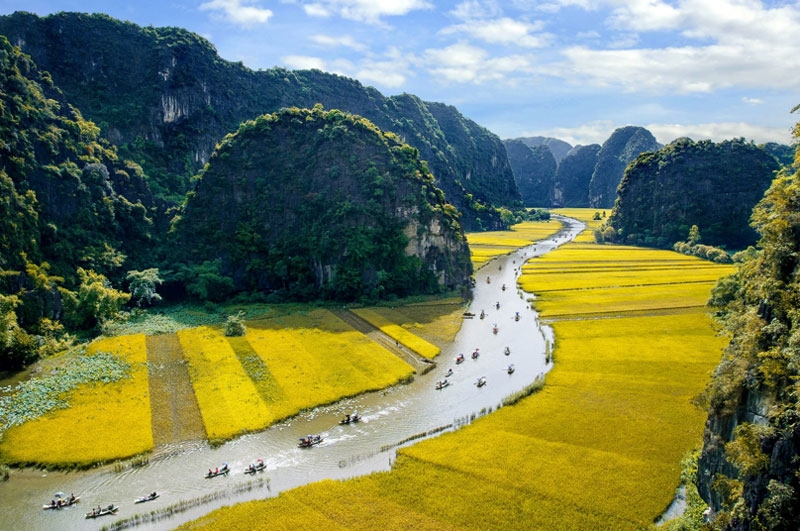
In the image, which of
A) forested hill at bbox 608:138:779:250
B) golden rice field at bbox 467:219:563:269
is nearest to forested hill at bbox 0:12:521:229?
golden rice field at bbox 467:219:563:269

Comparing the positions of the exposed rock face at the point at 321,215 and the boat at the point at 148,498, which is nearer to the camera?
the boat at the point at 148,498

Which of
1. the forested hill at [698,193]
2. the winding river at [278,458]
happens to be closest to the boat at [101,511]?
the winding river at [278,458]

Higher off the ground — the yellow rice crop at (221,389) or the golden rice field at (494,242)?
the golden rice field at (494,242)

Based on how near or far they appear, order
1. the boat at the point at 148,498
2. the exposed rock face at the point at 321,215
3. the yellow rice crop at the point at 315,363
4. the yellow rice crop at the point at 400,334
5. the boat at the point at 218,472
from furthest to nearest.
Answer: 1. the exposed rock face at the point at 321,215
2. the yellow rice crop at the point at 400,334
3. the yellow rice crop at the point at 315,363
4. the boat at the point at 218,472
5. the boat at the point at 148,498

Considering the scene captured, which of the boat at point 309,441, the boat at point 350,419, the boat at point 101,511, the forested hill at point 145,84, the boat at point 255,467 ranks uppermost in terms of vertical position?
the forested hill at point 145,84

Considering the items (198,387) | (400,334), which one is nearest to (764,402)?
(198,387)

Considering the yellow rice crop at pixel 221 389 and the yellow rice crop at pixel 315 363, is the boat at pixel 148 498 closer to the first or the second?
the yellow rice crop at pixel 221 389

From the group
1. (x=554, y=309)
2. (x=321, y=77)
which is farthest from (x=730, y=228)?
(x=321, y=77)
